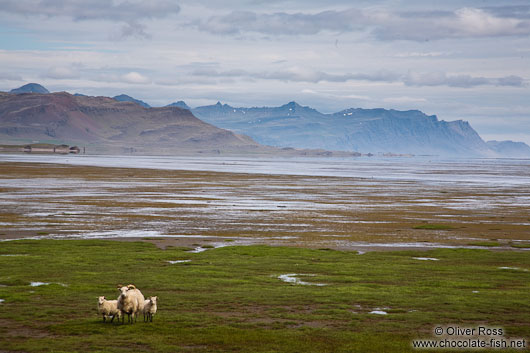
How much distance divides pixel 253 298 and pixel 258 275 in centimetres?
477

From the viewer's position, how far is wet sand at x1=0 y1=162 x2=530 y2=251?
3781 centimetres

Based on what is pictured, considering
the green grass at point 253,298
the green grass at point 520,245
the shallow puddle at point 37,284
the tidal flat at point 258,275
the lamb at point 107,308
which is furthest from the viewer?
the green grass at point 520,245

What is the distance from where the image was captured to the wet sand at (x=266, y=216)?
37812 mm

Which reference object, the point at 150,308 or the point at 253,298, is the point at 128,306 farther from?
the point at 253,298

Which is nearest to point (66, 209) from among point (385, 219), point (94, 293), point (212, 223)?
point (212, 223)

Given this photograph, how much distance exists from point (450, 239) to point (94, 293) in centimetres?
2470

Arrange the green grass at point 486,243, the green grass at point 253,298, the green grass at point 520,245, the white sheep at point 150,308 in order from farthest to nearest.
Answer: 1. the green grass at point 486,243
2. the green grass at point 520,245
3. the white sheep at point 150,308
4. the green grass at point 253,298

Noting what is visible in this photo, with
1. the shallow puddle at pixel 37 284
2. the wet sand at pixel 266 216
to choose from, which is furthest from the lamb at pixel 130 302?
the wet sand at pixel 266 216

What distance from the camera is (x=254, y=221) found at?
1860 inches

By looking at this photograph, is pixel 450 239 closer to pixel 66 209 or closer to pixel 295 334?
pixel 295 334

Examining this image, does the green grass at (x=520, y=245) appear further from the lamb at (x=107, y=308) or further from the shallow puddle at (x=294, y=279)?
the lamb at (x=107, y=308)

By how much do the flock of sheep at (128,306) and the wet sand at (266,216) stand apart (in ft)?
56.9

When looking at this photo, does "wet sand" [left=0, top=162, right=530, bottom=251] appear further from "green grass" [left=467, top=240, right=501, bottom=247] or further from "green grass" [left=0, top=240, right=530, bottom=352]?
"green grass" [left=0, top=240, right=530, bottom=352]

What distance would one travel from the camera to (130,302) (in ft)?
54.9
